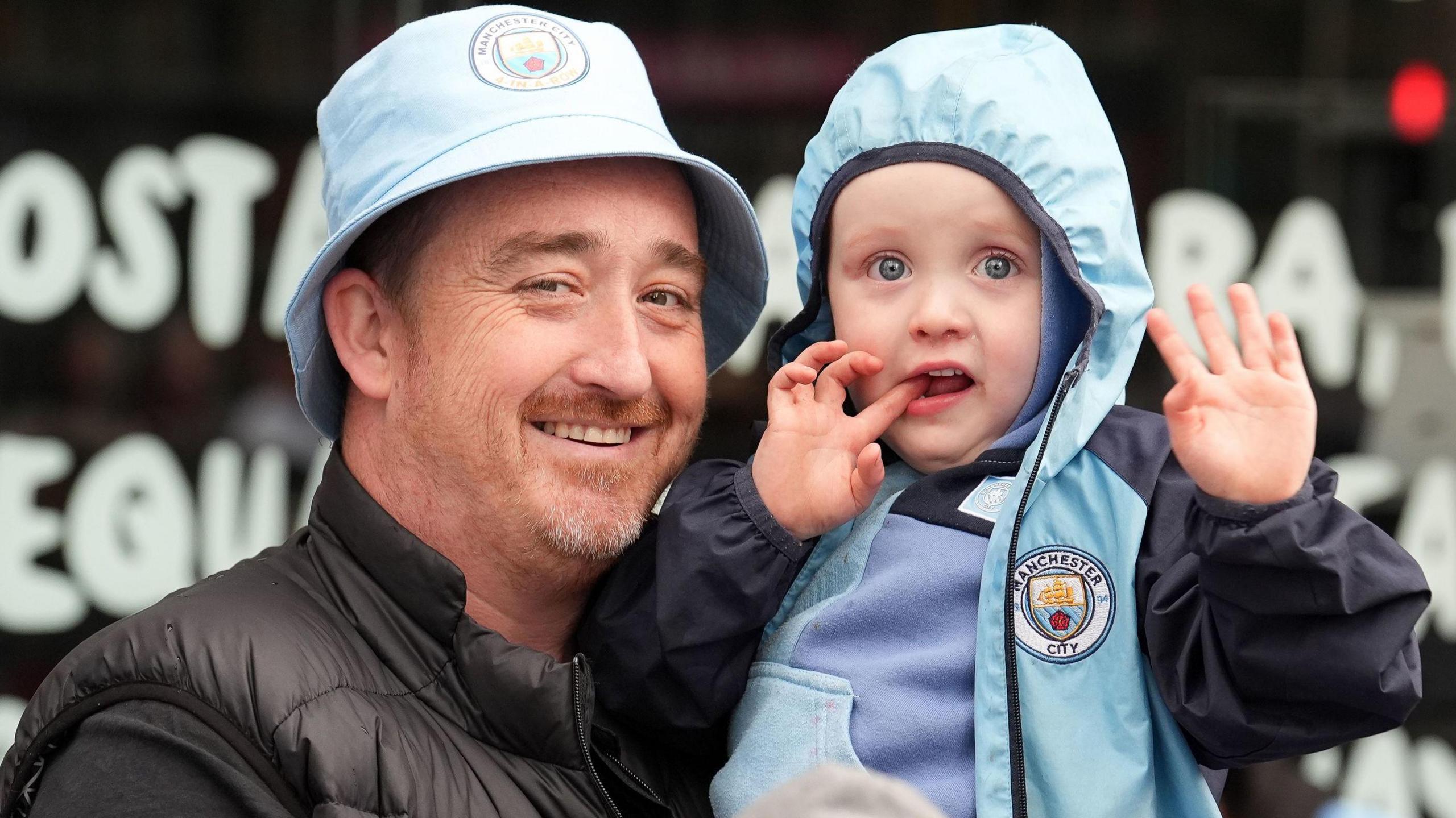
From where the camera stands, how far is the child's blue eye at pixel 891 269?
2057mm

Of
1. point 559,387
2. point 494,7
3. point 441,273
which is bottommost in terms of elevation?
point 559,387

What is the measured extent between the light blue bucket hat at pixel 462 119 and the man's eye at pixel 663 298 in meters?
0.17

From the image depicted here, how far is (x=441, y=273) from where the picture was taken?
1990mm

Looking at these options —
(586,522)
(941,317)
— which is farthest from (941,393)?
(586,522)

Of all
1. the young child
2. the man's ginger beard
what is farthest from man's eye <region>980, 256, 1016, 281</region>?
the man's ginger beard

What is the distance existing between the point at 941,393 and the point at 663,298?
1.33 ft

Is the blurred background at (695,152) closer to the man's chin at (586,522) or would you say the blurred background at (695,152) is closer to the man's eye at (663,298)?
the man's eye at (663,298)

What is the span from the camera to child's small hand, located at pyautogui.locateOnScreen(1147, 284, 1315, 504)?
5.19 ft

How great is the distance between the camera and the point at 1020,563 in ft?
6.08

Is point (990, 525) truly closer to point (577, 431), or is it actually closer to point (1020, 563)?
point (1020, 563)

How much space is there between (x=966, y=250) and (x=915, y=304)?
10cm

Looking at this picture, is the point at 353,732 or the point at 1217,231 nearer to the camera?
the point at 353,732

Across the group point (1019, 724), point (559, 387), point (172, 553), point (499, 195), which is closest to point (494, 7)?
point (499, 195)

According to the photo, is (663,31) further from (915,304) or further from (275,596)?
(275,596)
